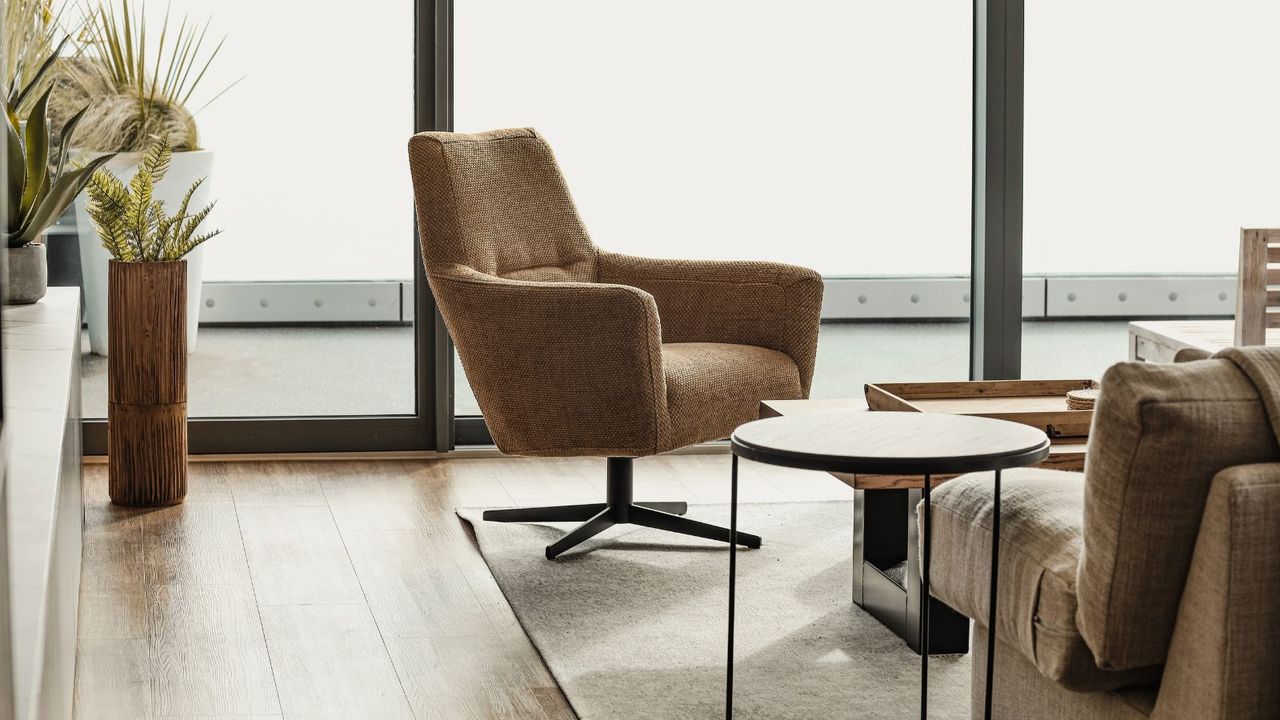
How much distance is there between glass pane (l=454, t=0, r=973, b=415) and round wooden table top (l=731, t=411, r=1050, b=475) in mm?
2600

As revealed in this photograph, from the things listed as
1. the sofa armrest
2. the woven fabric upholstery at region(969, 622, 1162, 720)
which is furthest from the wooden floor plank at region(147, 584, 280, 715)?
the sofa armrest

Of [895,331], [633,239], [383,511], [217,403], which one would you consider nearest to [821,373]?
[895,331]

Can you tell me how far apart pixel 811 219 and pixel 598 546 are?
5.50 ft

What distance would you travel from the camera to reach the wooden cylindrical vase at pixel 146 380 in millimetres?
3844

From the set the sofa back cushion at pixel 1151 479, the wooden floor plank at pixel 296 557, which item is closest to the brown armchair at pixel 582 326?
the wooden floor plank at pixel 296 557

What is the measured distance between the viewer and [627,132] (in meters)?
4.70

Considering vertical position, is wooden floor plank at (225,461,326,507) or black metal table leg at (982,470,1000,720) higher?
black metal table leg at (982,470,1000,720)

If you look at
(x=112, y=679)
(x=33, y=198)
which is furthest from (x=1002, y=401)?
(x=33, y=198)

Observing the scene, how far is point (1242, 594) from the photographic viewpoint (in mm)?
1607

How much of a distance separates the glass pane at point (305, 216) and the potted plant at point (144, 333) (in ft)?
1.81

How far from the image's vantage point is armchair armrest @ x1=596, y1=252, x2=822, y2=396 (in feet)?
12.3

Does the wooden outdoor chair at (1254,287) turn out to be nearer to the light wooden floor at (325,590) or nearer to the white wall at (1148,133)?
the light wooden floor at (325,590)

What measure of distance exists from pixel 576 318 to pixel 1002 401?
0.96 metres

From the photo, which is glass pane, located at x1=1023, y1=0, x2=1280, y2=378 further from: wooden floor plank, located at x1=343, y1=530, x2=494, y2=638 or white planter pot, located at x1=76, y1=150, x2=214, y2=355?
white planter pot, located at x1=76, y1=150, x2=214, y2=355
